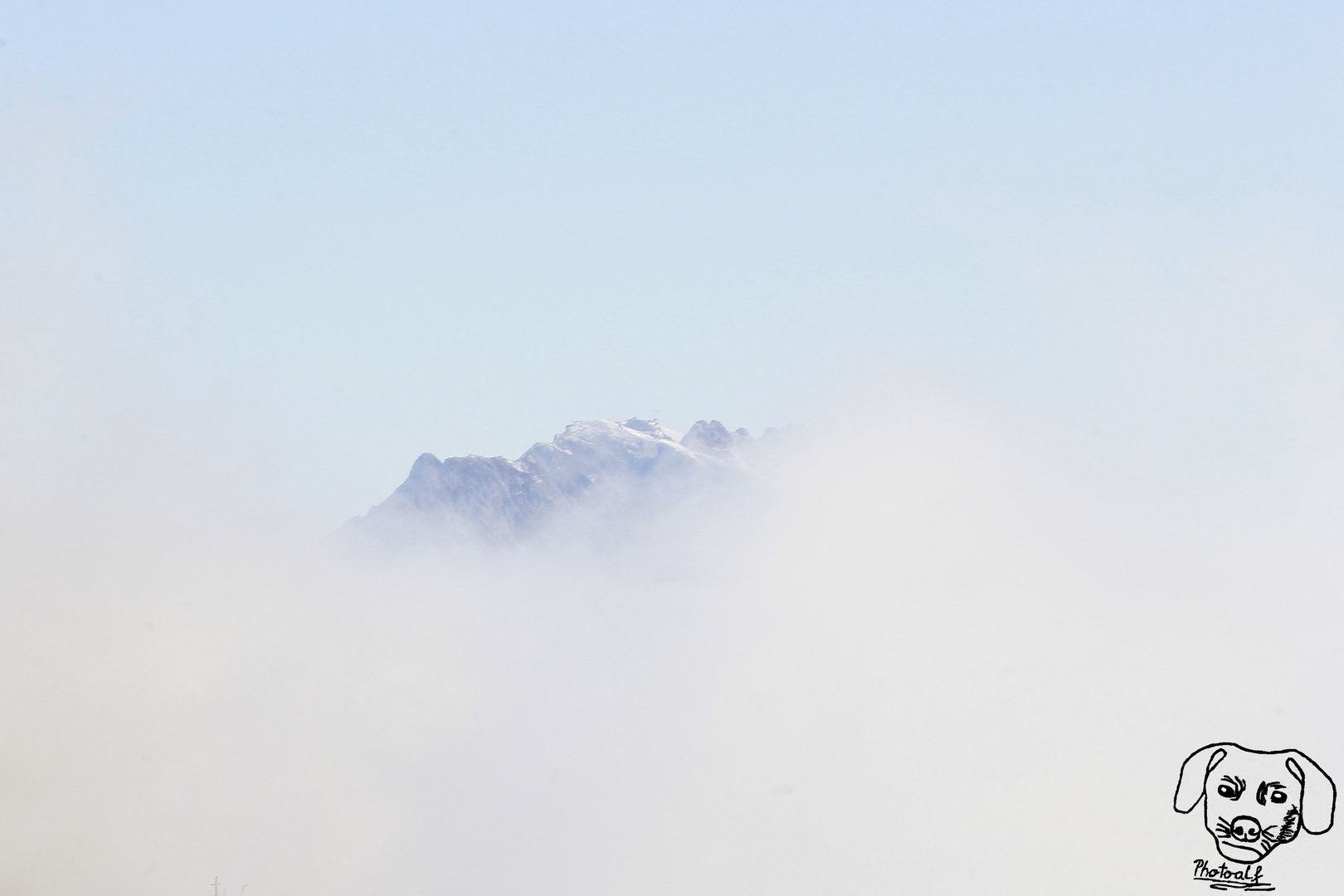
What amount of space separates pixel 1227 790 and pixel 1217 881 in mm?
10188

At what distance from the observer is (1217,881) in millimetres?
137000

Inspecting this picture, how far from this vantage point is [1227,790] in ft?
472

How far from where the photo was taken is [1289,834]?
133m

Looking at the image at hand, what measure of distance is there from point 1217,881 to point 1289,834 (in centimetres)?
821

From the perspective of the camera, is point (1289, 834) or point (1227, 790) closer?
point (1289, 834)

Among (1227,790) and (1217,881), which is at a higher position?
(1227,790)

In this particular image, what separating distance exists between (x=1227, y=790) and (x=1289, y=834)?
36.3 ft
